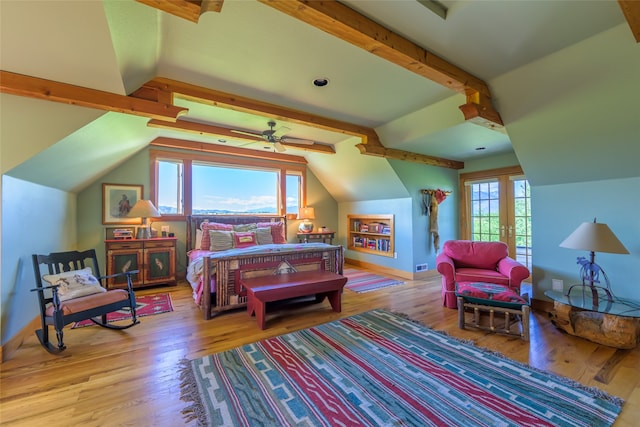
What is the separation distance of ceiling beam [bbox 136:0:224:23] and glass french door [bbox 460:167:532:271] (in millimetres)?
5319

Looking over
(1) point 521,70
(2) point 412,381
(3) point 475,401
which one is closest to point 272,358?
(2) point 412,381

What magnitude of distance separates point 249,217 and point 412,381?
4426 millimetres

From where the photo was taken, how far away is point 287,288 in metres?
3.00

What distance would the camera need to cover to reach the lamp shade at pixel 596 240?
255 cm

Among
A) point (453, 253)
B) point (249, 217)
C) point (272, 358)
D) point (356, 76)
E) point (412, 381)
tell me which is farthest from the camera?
point (249, 217)

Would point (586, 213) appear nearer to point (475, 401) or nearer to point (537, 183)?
point (537, 183)

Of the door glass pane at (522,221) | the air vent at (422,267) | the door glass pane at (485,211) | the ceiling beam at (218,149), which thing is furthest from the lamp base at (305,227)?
Result: the door glass pane at (522,221)

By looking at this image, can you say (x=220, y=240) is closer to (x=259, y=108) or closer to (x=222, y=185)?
(x=222, y=185)

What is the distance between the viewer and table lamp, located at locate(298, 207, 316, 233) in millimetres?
6016

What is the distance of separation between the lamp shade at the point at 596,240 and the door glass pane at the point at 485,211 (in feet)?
8.22

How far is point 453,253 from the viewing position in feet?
13.1

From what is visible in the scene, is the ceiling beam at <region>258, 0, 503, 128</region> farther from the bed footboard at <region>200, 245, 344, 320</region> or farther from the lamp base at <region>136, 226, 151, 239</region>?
the lamp base at <region>136, 226, 151, 239</region>

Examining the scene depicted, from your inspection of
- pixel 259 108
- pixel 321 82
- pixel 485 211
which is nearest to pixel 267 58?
pixel 321 82

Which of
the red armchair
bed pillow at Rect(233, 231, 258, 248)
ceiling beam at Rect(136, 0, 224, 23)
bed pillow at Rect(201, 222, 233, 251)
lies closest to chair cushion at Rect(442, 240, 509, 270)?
the red armchair
